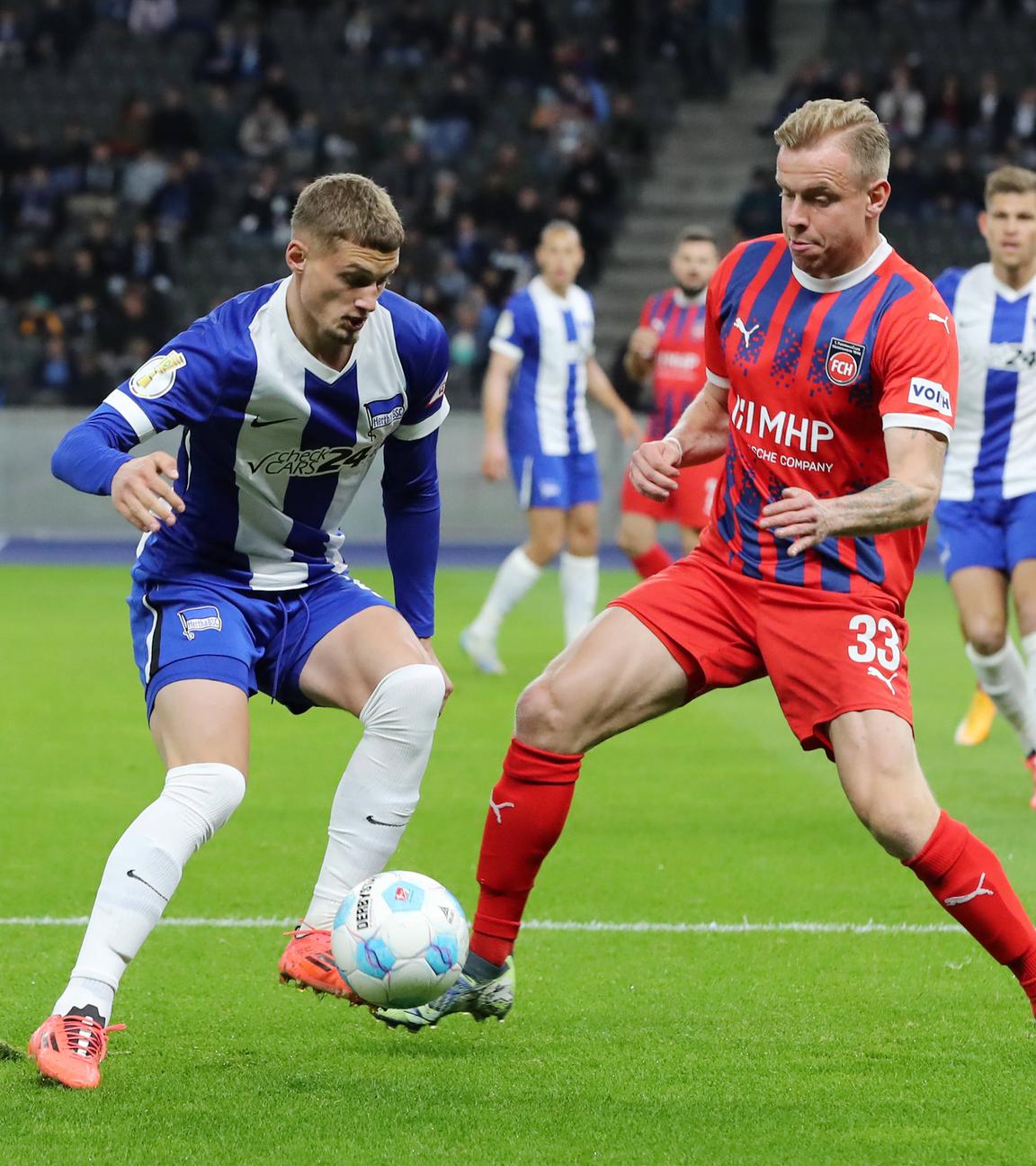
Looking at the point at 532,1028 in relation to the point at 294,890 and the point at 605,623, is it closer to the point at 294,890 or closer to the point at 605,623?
the point at 605,623

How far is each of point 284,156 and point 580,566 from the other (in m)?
12.6

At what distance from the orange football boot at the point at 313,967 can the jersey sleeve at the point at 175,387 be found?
1.24 metres

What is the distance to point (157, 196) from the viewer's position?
2141 cm

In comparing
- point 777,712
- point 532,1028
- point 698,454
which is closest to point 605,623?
point 698,454

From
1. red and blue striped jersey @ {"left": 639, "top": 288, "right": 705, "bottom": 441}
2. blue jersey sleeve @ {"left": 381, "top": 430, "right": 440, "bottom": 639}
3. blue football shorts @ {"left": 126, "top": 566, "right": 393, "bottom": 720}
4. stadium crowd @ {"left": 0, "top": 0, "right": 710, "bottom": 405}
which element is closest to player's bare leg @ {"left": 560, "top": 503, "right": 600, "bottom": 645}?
red and blue striped jersey @ {"left": 639, "top": 288, "right": 705, "bottom": 441}

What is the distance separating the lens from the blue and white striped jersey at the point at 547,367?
11211mm

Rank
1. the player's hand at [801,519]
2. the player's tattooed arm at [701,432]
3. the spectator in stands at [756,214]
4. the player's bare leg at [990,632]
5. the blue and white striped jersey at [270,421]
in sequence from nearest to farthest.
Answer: the player's hand at [801,519], the blue and white striped jersey at [270,421], the player's tattooed arm at [701,432], the player's bare leg at [990,632], the spectator in stands at [756,214]

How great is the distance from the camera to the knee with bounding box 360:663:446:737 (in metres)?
4.42

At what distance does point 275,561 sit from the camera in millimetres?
4691

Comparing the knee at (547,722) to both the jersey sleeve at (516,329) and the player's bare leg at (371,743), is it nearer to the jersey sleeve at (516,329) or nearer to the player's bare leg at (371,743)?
the player's bare leg at (371,743)

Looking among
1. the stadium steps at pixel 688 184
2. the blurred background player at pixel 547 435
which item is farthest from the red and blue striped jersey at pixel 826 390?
the stadium steps at pixel 688 184

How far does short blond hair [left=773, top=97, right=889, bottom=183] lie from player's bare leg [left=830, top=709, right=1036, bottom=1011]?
49.2 inches

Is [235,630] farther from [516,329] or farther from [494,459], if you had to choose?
[516,329]

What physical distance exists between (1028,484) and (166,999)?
3891mm
